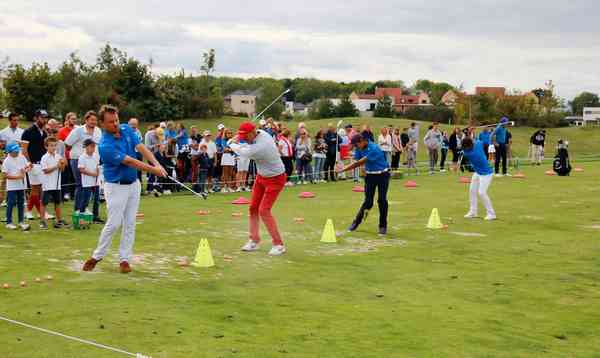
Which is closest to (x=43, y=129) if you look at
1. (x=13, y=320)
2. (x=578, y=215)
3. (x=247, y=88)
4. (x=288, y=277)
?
(x=288, y=277)

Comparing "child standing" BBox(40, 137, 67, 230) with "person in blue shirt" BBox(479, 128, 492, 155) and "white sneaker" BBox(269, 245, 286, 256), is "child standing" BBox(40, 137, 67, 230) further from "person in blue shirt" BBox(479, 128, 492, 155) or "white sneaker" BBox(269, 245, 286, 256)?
"person in blue shirt" BBox(479, 128, 492, 155)

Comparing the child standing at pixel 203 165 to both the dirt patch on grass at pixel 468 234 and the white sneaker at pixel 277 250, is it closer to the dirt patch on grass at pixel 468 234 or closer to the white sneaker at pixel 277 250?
the dirt patch on grass at pixel 468 234

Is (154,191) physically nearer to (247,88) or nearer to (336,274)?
(336,274)

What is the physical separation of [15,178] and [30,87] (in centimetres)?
4186

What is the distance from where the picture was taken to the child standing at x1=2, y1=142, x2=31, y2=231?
1454 cm

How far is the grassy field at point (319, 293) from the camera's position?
749 cm

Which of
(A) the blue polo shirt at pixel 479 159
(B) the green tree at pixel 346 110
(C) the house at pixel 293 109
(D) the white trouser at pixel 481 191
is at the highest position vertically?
(C) the house at pixel 293 109

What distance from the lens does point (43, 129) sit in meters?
16.6

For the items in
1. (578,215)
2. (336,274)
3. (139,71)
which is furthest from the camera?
(139,71)

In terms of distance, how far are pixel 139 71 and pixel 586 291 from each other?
54832 mm

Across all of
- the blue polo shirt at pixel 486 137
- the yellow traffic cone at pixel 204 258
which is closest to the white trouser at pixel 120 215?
the yellow traffic cone at pixel 204 258

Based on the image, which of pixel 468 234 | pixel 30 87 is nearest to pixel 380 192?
pixel 468 234

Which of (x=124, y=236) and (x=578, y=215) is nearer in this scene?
(x=124, y=236)

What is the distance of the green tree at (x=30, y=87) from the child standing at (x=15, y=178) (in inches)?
1629
